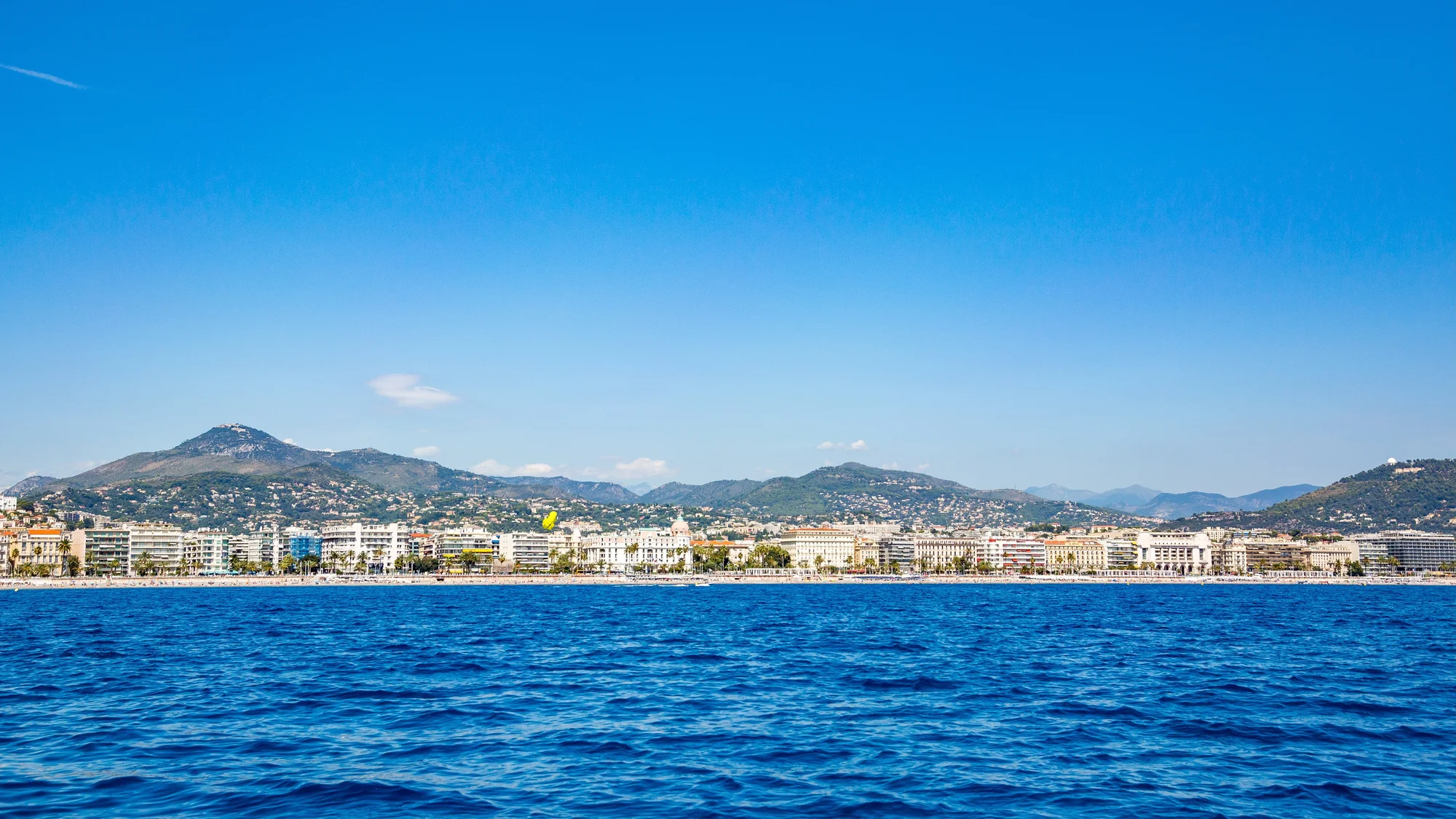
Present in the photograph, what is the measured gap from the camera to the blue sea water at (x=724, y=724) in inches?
738

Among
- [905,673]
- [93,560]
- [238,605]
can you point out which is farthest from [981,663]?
[93,560]

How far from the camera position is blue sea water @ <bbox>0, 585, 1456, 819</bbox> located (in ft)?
61.5

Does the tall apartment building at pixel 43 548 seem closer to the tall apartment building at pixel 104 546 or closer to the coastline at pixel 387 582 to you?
the tall apartment building at pixel 104 546

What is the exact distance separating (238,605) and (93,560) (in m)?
109

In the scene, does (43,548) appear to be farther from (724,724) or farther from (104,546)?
(724,724)

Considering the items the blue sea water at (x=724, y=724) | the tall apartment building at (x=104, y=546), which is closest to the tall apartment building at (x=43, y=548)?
the tall apartment building at (x=104, y=546)

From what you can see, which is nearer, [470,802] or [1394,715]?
[470,802]

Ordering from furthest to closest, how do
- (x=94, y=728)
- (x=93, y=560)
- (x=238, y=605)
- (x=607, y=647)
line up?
(x=93, y=560) → (x=238, y=605) → (x=607, y=647) → (x=94, y=728)

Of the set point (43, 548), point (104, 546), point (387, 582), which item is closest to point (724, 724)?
point (387, 582)

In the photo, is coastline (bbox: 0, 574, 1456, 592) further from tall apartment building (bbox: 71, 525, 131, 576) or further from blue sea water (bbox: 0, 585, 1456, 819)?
blue sea water (bbox: 0, 585, 1456, 819)

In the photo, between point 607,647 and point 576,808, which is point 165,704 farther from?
point 607,647

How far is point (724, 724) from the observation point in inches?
1019

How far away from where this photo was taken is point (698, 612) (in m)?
82.5

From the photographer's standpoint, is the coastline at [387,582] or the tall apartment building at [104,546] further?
the tall apartment building at [104,546]
